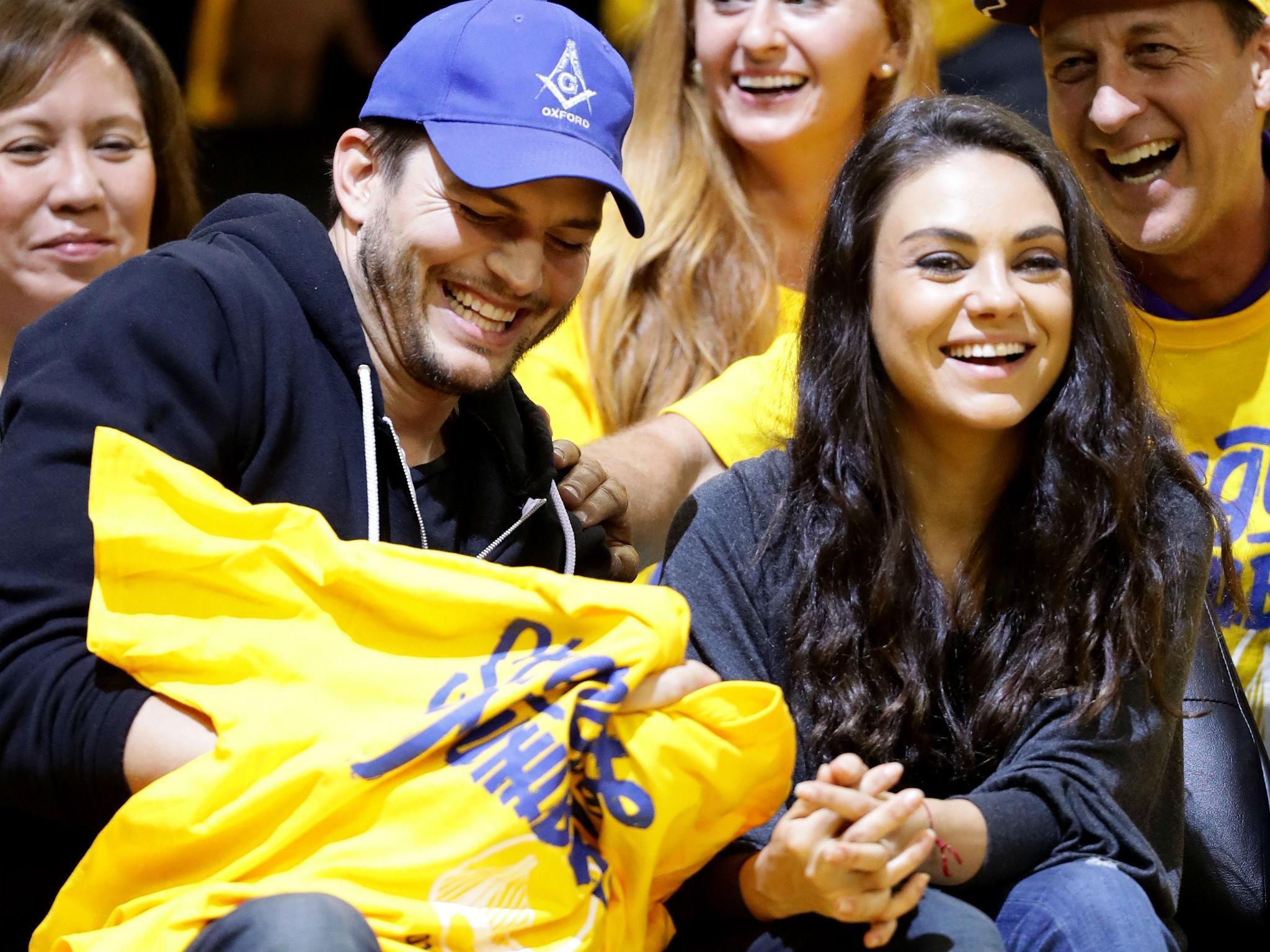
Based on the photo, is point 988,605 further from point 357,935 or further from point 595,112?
point 357,935

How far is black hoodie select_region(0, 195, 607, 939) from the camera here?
1.50 m

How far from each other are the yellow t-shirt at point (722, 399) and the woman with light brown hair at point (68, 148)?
0.71 meters

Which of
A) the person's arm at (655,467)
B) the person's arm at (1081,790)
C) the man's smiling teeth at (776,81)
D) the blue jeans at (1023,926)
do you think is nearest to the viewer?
the blue jeans at (1023,926)

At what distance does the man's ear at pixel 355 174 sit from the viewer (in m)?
1.90

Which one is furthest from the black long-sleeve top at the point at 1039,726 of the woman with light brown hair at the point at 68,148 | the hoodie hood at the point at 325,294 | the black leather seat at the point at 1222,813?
the woman with light brown hair at the point at 68,148

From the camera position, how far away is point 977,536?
6.69ft

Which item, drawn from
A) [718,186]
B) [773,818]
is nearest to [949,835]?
[773,818]

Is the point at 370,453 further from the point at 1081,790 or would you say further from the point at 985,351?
the point at 1081,790

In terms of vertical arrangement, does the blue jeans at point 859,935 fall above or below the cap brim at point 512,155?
below

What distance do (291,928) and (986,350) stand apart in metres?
1.11

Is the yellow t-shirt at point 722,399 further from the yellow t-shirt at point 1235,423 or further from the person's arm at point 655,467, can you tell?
the yellow t-shirt at point 1235,423

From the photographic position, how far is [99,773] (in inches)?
57.9

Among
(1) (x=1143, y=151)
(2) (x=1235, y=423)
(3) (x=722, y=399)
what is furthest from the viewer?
(1) (x=1143, y=151)

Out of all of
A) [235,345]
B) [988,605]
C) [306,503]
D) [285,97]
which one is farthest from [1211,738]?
[285,97]
